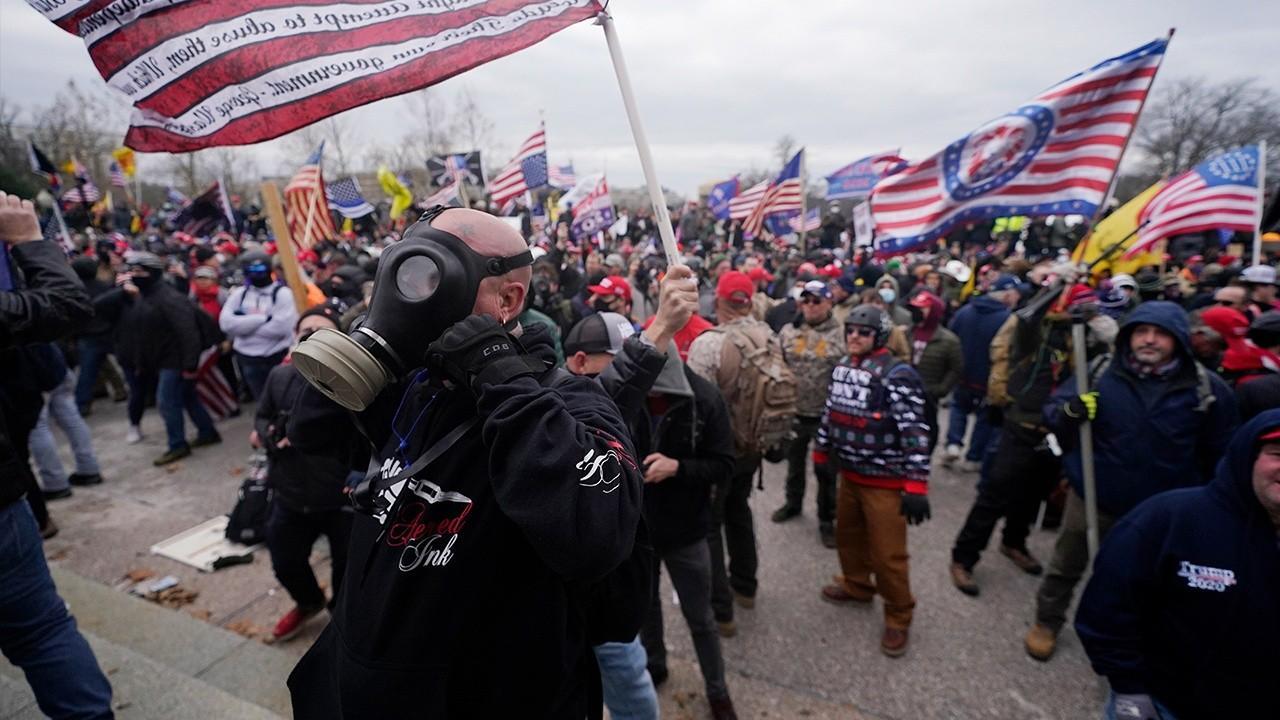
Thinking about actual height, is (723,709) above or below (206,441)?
below

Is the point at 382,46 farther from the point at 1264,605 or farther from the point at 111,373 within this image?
the point at 111,373

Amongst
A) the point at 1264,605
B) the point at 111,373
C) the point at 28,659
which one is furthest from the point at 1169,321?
the point at 111,373

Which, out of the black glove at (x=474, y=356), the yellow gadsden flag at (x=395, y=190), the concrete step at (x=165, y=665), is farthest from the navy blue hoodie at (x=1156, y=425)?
the yellow gadsden flag at (x=395, y=190)

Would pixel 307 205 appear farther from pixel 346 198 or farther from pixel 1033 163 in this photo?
pixel 1033 163

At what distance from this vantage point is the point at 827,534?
5.09 metres

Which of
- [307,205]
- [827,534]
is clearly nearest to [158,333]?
[307,205]

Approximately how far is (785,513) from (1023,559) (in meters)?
1.79

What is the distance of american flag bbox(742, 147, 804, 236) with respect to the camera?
12.5 metres

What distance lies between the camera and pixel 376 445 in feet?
5.97

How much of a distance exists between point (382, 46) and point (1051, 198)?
3.73 meters

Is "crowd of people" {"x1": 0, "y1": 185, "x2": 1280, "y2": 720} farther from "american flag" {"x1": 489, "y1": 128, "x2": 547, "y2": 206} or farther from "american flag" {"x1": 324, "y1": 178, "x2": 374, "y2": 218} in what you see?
"american flag" {"x1": 324, "y1": 178, "x2": 374, "y2": 218}

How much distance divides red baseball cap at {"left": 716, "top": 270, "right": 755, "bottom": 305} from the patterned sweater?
92 cm

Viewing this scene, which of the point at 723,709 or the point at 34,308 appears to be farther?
the point at 723,709

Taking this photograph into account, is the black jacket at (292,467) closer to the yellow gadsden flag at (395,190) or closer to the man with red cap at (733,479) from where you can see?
the man with red cap at (733,479)
